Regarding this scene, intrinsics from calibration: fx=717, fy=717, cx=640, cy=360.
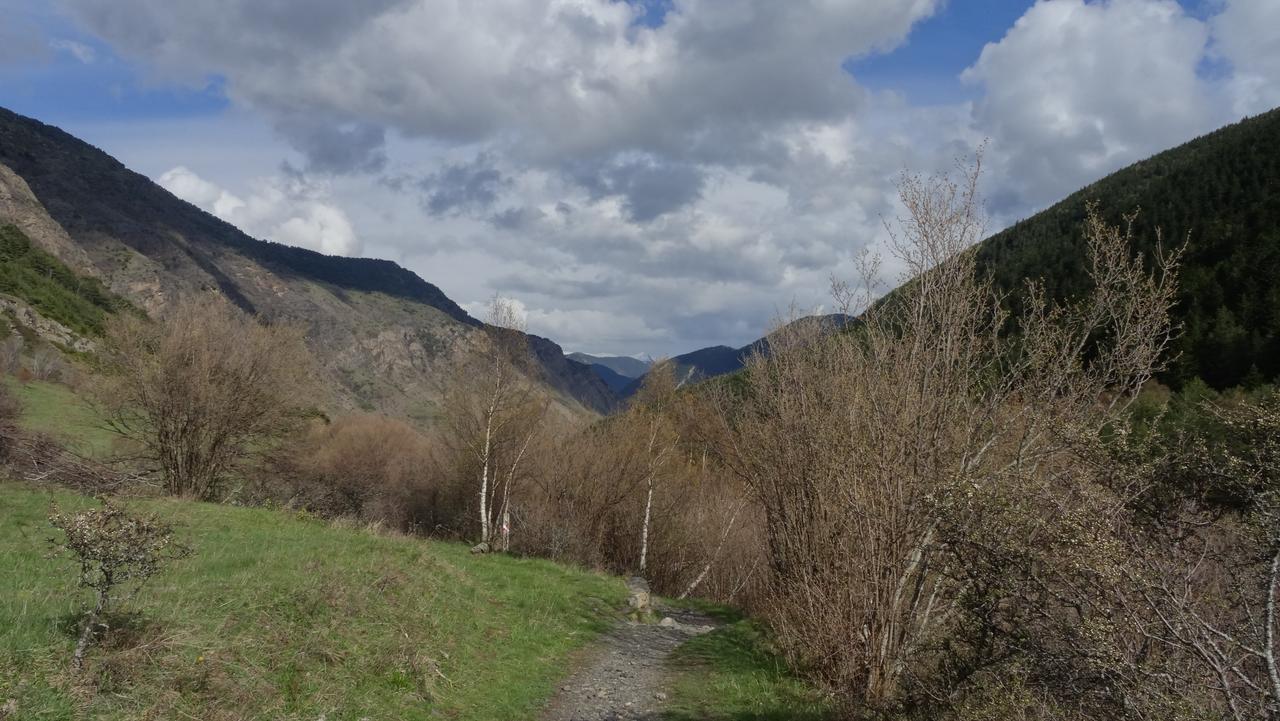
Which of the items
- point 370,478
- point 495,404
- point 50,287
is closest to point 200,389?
point 495,404

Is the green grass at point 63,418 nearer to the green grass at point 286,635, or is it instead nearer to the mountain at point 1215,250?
the green grass at point 286,635

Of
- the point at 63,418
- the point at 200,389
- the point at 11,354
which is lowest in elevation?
the point at 63,418

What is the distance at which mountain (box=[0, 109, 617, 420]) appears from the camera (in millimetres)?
110812

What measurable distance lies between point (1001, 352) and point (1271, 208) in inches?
3166

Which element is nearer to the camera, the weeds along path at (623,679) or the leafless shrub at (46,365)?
Result: the weeds along path at (623,679)

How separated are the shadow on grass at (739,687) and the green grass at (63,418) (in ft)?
78.4

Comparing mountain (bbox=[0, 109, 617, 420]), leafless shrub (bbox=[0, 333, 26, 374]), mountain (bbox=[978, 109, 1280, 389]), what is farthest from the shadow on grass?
mountain (bbox=[0, 109, 617, 420])

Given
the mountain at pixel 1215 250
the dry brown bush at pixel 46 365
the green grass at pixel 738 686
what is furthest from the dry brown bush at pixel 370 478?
the mountain at pixel 1215 250

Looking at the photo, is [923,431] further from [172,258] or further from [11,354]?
[172,258]

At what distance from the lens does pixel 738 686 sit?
11.1 metres

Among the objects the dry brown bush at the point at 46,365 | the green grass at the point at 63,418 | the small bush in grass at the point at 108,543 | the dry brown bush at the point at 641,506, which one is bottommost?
the dry brown bush at the point at 641,506

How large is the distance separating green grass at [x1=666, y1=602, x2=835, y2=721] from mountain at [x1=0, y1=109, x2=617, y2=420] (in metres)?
93.8

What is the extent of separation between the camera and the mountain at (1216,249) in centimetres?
6103

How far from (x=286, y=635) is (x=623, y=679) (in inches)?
220
